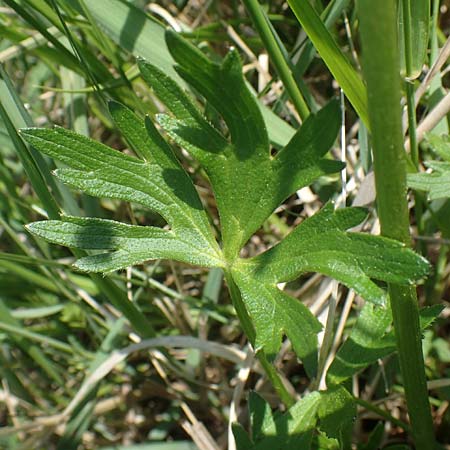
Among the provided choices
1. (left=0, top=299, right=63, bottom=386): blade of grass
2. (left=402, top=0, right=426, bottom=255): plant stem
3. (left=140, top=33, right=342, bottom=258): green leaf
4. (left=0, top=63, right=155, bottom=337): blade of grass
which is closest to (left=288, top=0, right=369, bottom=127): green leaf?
(left=402, top=0, right=426, bottom=255): plant stem

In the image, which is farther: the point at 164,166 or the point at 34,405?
the point at 34,405

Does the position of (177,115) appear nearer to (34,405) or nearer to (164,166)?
(164,166)

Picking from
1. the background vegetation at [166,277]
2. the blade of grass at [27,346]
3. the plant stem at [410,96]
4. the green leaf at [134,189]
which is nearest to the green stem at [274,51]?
the background vegetation at [166,277]

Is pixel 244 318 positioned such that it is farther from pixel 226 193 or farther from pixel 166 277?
pixel 166 277

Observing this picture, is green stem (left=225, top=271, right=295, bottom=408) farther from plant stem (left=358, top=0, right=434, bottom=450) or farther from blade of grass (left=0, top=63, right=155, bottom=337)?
blade of grass (left=0, top=63, right=155, bottom=337)

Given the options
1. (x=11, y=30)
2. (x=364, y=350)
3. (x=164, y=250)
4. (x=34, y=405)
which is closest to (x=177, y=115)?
(x=164, y=250)

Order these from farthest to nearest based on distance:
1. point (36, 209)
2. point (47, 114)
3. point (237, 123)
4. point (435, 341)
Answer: point (47, 114), point (36, 209), point (435, 341), point (237, 123)

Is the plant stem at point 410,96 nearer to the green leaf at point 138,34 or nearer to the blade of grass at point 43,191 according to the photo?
the green leaf at point 138,34
